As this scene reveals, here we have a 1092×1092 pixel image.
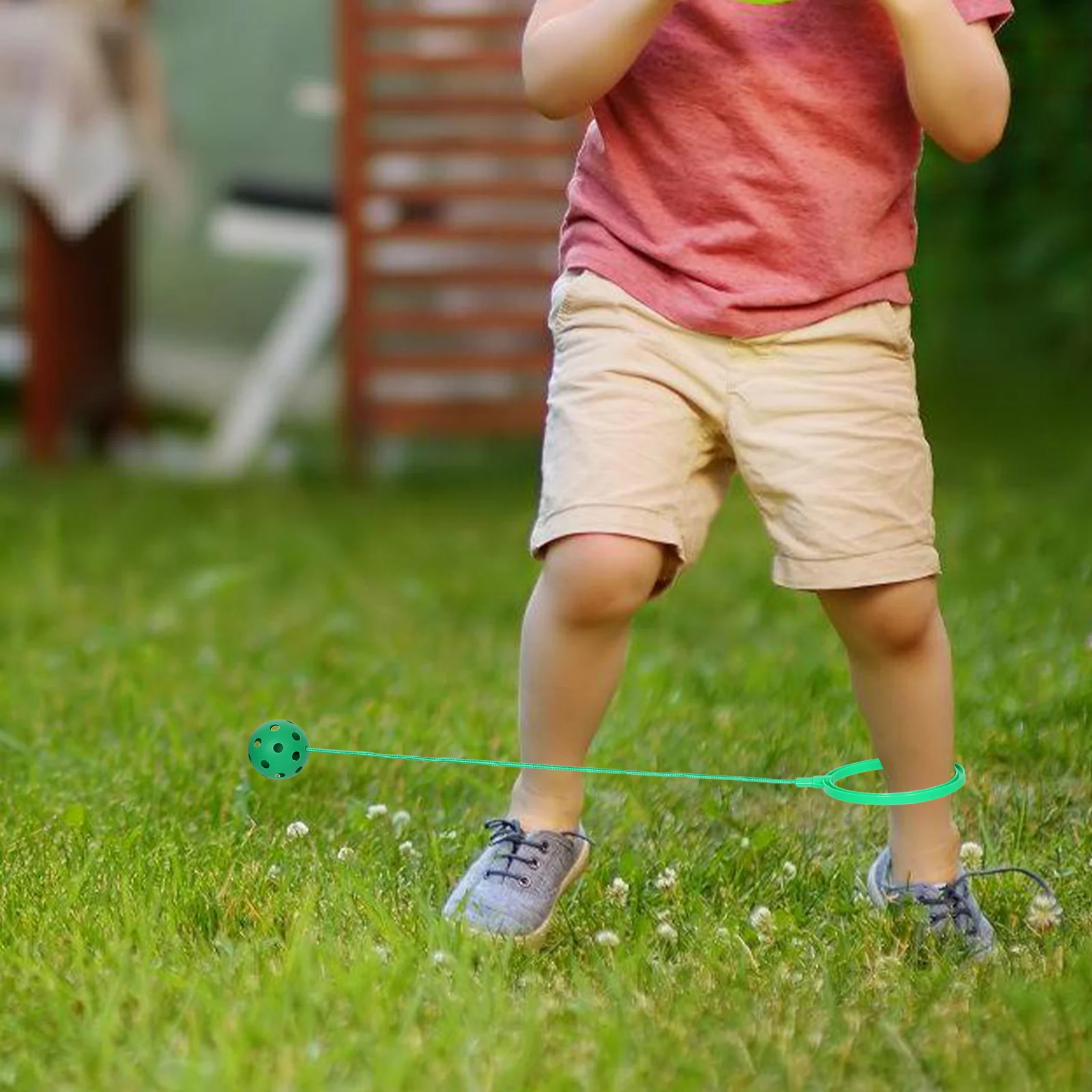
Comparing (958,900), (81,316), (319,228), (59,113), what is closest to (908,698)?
(958,900)

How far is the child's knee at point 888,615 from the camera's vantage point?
2.06 metres

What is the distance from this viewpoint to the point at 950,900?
2061 millimetres

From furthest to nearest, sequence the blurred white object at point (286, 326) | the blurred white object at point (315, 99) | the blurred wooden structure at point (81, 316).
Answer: the blurred white object at point (315, 99)
the blurred white object at point (286, 326)
the blurred wooden structure at point (81, 316)

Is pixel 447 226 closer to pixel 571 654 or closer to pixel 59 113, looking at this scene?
pixel 59 113

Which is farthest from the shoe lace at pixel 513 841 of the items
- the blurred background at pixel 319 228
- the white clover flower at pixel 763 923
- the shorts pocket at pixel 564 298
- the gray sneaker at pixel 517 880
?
the blurred background at pixel 319 228

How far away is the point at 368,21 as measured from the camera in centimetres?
557

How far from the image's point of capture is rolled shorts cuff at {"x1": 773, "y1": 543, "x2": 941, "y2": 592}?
203 centimetres

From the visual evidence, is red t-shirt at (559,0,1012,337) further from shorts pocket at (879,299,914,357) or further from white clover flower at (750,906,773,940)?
white clover flower at (750,906,773,940)

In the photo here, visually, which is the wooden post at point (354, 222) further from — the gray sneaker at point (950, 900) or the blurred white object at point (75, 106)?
the gray sneaker at point (950, 900)

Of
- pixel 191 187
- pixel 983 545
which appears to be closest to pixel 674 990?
pixel 983 545

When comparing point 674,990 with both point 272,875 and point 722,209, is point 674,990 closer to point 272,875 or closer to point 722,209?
point 272,875

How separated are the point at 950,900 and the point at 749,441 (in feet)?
1.47

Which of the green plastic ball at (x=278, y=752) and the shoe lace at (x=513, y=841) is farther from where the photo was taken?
the green plastic ball at (x=278, y=752)

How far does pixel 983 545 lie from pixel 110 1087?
262 centimetres
